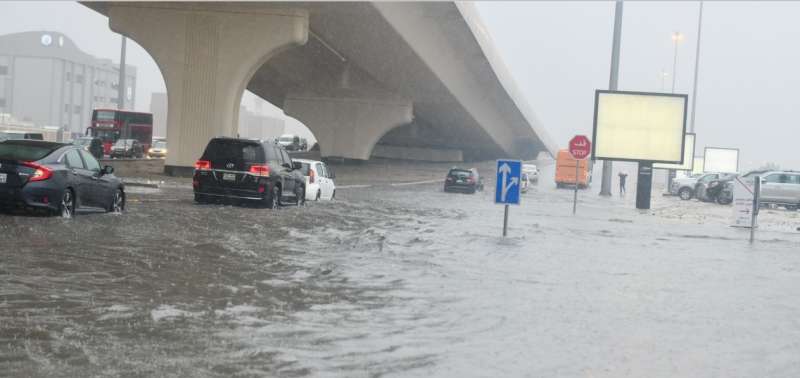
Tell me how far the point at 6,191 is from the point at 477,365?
39.1 feet

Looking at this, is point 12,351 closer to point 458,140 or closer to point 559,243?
point 559,243

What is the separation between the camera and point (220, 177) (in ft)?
81.6

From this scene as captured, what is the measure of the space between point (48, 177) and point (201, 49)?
23730 millimetres

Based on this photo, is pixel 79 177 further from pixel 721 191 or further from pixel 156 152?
pixel 156 152

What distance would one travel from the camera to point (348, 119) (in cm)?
7031

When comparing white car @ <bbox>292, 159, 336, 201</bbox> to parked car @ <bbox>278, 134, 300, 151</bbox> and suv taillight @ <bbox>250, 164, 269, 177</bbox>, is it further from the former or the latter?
parked car @ <bbox>278, 134, 300, 151</bbox>

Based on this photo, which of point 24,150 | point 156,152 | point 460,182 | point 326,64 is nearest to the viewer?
point 24,150

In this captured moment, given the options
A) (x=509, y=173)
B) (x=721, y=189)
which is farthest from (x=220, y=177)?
(x=721, y=189)

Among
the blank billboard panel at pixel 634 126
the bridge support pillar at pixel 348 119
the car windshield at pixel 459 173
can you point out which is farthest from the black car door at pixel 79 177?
the bridge support pillar at pixel 348 119

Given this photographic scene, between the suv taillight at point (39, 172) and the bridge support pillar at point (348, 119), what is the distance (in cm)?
5166

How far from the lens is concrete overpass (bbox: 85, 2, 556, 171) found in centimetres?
4003

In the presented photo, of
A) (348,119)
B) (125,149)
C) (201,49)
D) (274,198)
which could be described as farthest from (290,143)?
(274,198)

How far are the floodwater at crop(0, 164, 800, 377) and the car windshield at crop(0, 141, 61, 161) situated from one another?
111 cm

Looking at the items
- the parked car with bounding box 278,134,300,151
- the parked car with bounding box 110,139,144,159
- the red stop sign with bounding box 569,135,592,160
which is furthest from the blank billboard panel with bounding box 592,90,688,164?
the parked car with bounding box 278,134,300,151
